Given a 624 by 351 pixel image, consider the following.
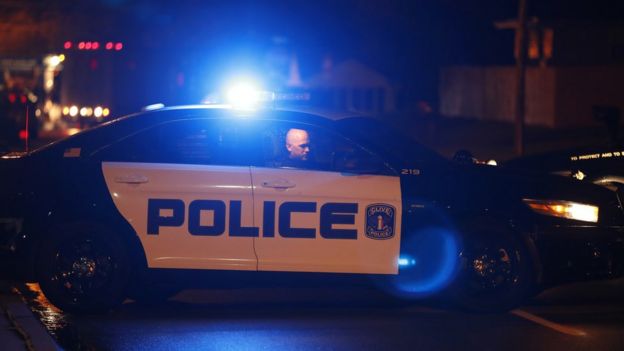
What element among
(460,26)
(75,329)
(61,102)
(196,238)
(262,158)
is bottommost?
(75,329)

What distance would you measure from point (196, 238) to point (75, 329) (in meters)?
1.02

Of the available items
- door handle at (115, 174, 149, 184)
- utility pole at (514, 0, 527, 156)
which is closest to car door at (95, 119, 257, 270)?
door handle at (115, 174, 149, 184)

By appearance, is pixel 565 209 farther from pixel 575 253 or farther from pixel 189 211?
pixel 189 211

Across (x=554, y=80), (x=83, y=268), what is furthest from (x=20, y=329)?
(x=554, y=80)

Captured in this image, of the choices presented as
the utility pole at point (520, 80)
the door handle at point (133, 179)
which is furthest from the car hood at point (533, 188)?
the utility pole at point (520, 80)

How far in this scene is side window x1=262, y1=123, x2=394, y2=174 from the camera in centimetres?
827

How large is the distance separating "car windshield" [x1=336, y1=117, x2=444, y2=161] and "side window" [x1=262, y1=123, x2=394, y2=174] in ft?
0.32

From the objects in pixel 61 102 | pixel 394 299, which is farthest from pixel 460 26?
pixel 394 299

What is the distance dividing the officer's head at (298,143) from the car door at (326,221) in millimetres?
224

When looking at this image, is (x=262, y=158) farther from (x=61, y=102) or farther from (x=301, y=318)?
(x=61, y=102)

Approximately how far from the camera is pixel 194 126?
840 centimetres

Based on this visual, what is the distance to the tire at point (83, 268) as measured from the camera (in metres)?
8.16

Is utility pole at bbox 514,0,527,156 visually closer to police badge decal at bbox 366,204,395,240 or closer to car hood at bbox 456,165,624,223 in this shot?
car hood at bbox 456,165,624,223

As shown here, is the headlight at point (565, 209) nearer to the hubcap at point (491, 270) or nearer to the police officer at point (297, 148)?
the hubcap at point (491, 270)
